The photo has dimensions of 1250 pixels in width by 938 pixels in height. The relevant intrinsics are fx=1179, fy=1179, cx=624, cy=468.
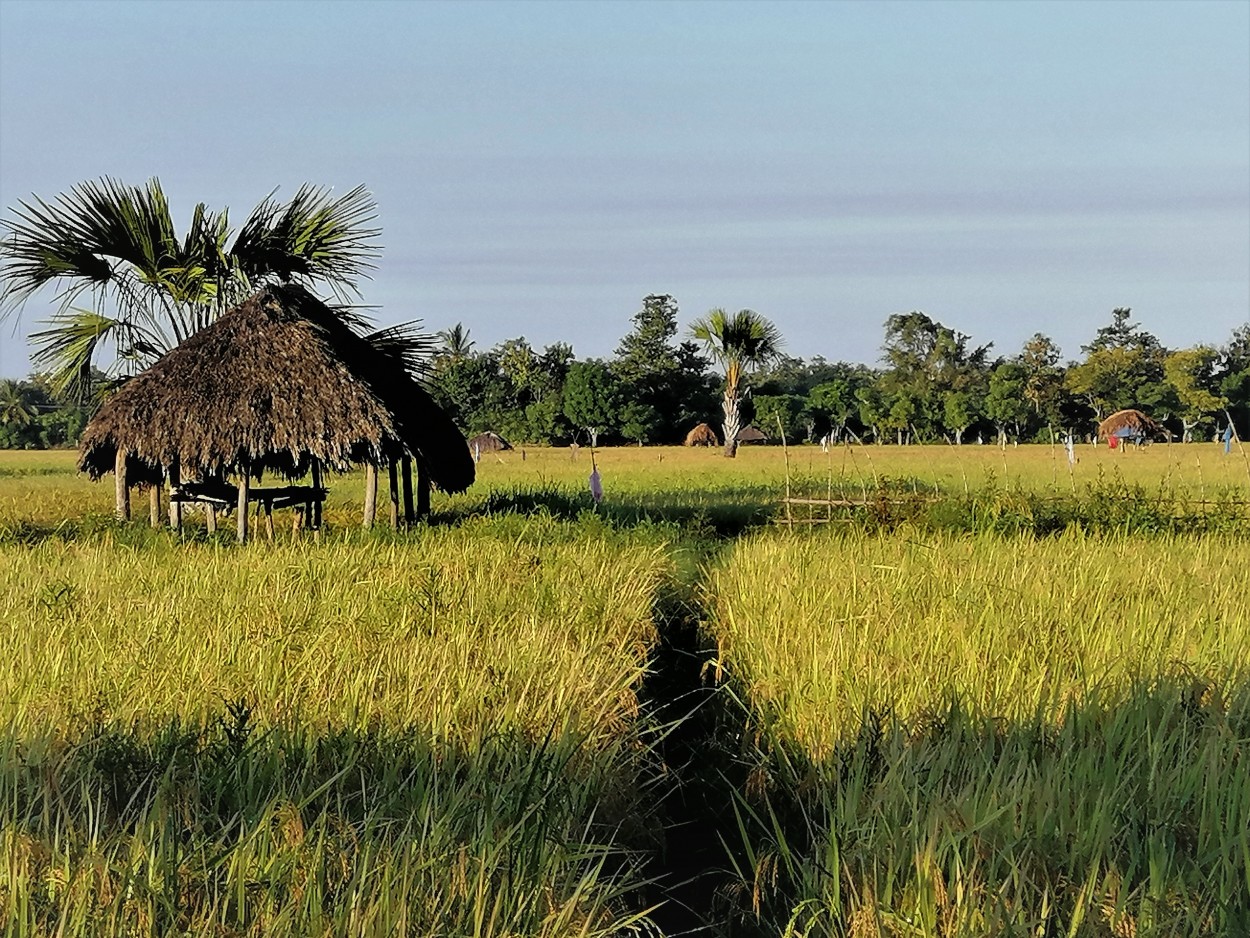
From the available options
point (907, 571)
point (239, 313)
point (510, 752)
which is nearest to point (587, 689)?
point (510, 752)

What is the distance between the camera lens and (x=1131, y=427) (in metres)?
46.9

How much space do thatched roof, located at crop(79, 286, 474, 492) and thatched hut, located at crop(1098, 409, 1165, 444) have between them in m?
40.2

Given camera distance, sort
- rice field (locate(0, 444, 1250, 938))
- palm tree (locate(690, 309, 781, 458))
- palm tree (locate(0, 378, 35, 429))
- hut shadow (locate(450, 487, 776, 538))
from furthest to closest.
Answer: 1. palm tree (locate(0, 378, 35, 429))
2. palm tree (locate(690, 309, 781, 458))
3. hut shadow (locate(450, 487, 776, 538))
4. rice field (locate(0, 444, 1250, 938))

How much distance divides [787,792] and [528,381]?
160 feet

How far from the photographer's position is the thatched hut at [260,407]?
37.4 ft

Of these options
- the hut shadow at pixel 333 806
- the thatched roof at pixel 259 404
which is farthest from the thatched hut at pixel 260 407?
the hut shadow at pixel 333 806

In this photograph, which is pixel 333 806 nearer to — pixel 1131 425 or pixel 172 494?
pixel 172 494

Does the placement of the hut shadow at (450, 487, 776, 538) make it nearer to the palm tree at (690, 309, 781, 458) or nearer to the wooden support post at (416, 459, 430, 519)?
the wooden support post at (416, 459, 430, 519)

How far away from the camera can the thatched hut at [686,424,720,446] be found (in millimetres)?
47875

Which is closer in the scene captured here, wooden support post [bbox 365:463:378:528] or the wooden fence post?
the wooden fence post

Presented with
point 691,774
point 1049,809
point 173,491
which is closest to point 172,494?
point 173,491

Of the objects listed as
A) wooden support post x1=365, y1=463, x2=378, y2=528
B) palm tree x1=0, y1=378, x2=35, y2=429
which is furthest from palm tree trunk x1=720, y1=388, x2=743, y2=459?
palm tree x1=0, y1=378, x2=35, y2=429

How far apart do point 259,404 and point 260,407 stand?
0.10ft

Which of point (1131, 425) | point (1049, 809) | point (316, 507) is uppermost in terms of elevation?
point (1131, 425)
